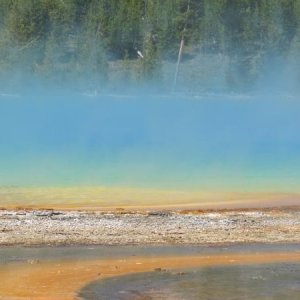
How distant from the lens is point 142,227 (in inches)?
686

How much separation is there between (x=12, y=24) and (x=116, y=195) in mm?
66421

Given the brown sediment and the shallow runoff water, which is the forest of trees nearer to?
the shallow runoff water

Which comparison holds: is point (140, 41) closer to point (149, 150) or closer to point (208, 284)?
point (149, 150)

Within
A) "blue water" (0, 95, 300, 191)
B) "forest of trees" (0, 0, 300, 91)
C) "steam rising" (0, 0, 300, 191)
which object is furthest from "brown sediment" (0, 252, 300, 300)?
"forest of trees" (0, 0, 300, 91)

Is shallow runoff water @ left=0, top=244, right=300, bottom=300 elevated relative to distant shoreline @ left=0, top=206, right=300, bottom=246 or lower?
lower

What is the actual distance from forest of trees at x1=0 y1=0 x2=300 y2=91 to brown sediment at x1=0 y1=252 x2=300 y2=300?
220ft

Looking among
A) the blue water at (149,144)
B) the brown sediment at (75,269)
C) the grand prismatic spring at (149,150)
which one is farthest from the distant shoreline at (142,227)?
the blue water at (149,144)

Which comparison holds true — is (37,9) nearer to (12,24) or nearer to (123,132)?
(12,24)

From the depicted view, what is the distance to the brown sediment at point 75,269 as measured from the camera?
12.0 metres

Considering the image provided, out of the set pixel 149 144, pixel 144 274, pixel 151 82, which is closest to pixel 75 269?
pixel 144 274

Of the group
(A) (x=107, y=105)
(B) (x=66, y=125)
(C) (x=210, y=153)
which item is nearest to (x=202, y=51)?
(A) (x=107, y=105)

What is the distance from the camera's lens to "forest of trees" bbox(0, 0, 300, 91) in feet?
272

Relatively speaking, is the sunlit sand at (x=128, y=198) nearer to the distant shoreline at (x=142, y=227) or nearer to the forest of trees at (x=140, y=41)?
the distant shoreline at (x=142, y=227)

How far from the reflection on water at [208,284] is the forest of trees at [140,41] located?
68224 mm
